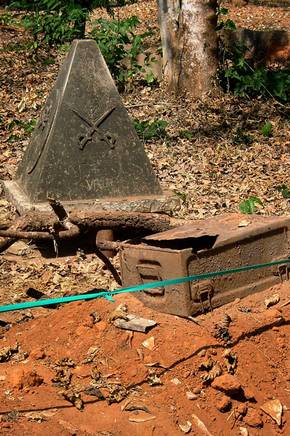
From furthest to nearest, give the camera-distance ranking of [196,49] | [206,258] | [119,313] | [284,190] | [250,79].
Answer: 1. [250,79]
2. [196,49]
3. [284,190]
4. [206,258]
5. [119,313]

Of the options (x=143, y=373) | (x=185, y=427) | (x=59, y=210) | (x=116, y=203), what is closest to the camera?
(x=185, y=427)

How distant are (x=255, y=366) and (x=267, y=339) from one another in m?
0.29

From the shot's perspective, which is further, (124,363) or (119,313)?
(119,313)

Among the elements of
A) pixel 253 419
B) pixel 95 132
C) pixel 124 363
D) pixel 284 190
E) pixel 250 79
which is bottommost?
pixel 284 190

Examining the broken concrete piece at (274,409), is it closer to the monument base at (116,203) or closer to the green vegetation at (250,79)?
the monument base at (116,203)

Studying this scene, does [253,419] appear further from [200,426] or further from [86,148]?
[86,148]

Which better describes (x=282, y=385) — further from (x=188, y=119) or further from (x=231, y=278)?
(x=188, y=119)

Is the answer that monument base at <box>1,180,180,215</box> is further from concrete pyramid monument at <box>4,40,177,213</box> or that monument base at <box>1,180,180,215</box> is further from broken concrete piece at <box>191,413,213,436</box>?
broken concrete piece at <box>191,413,213,436</box>

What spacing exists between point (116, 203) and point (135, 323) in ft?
7.81

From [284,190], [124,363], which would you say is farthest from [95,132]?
[124,363]

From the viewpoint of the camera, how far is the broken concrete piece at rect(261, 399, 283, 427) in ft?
15.0

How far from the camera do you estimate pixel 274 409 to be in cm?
464

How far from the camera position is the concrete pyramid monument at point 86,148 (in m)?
7.18

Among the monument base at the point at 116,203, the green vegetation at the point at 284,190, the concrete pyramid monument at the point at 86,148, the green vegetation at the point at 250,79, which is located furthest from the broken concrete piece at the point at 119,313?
the green vegetation at the point at 250,79
